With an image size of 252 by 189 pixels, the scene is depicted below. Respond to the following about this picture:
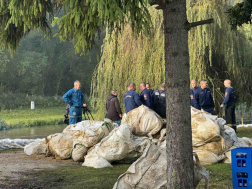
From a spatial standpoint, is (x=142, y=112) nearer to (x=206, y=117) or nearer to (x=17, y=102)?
(x=206, y=117)

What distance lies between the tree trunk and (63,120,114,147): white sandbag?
4.30 m

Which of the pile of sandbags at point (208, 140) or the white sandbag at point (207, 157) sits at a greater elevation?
the pile of sandbags at point (208, 140)

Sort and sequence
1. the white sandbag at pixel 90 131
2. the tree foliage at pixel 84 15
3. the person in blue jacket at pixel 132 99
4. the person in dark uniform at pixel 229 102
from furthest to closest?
the person in dark uniform at pixel 229 102
the person in blue jacket at pixel 132 99
the white sandbag at pixel 90 131
the tree foliage at pixel 84 15

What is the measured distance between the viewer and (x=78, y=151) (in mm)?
9148

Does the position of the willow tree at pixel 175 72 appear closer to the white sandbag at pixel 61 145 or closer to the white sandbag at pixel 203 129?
the white sandbag at pixel 203 129

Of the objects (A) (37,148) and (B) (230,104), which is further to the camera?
(B) (230,104)

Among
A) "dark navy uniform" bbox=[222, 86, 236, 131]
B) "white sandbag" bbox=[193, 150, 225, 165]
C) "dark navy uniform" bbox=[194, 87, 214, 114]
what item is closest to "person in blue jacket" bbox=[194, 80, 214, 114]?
"dark navy uniform" bbox=[194, 87, 214, 114]

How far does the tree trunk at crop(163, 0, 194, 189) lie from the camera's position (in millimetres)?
5008

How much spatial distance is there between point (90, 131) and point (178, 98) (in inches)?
183

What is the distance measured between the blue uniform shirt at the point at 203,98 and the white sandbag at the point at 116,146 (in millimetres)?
3778

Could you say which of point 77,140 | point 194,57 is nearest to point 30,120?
point 194,57

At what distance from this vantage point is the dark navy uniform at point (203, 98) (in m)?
11.7

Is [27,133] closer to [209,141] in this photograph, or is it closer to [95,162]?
[95,162]

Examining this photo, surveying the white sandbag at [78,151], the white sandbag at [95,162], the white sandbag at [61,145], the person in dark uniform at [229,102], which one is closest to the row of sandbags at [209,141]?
the white sandbag at [95,162]
